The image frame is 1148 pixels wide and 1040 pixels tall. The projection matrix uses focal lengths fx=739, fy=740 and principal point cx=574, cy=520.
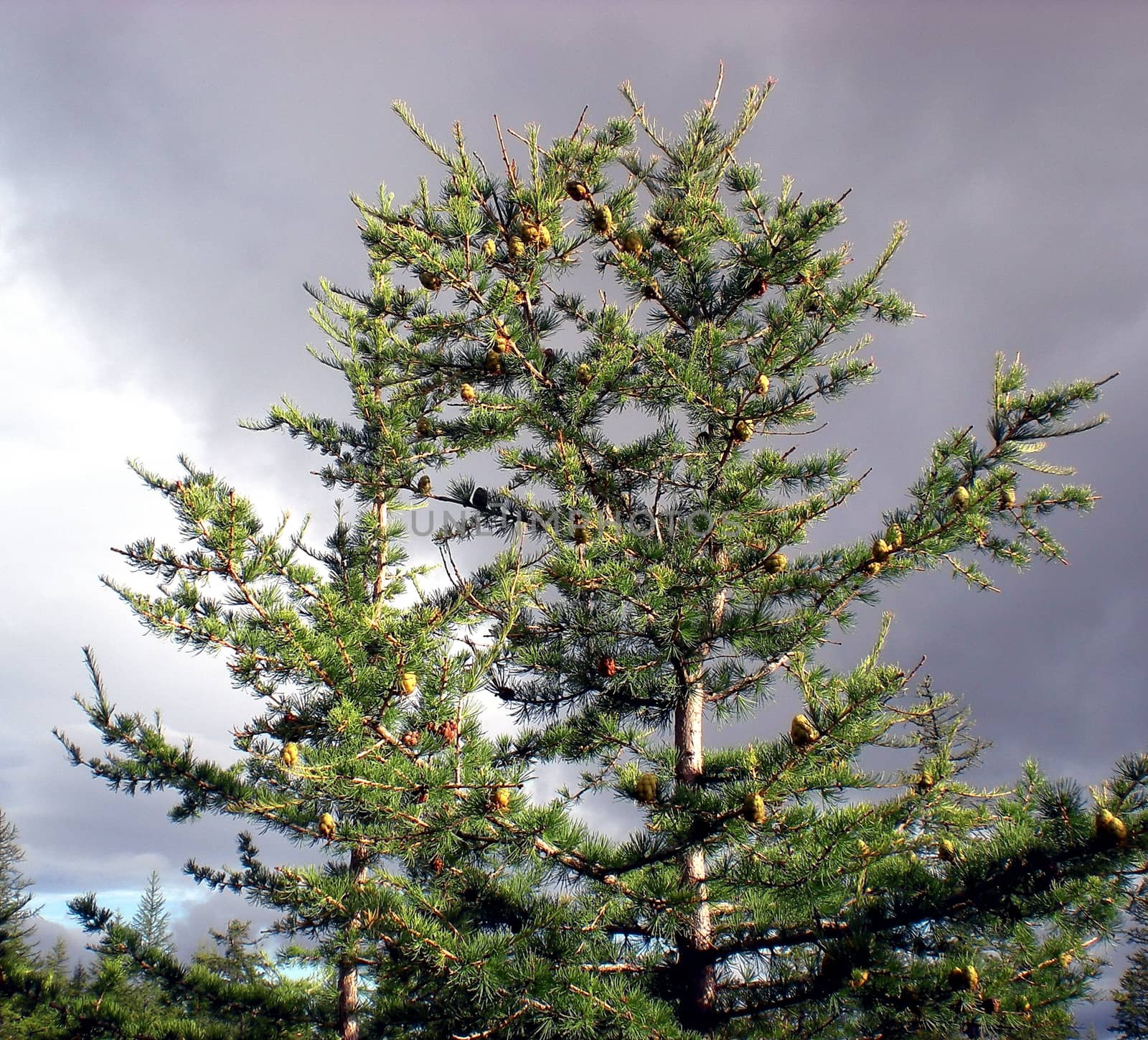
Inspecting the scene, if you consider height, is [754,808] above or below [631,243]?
below

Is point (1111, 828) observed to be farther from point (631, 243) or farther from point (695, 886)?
point (631, 243)

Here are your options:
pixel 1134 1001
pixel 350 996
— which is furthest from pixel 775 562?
pixel 1134 1001

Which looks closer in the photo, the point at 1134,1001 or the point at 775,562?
the point at 775,562

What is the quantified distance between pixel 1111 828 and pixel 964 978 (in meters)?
1.35

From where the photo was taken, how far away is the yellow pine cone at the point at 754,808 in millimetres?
3338

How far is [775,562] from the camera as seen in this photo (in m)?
4.86

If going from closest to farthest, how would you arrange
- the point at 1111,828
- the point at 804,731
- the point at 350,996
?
the point at 1111,828, the point at 804,731, the point at 350,996

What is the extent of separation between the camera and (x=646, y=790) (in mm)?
3961

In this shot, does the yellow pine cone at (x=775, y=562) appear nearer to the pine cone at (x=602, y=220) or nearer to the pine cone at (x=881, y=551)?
the pine cone at (x=881, y=551)

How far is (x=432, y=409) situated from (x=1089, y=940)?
22.7 feet

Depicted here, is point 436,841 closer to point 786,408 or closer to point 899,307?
point 786,408

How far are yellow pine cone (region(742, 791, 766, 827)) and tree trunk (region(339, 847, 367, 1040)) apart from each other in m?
4.11

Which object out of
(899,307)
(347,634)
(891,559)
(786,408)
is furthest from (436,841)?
(899,307)

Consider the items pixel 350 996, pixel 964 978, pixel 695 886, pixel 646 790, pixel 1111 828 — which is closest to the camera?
pixel 1111 828
